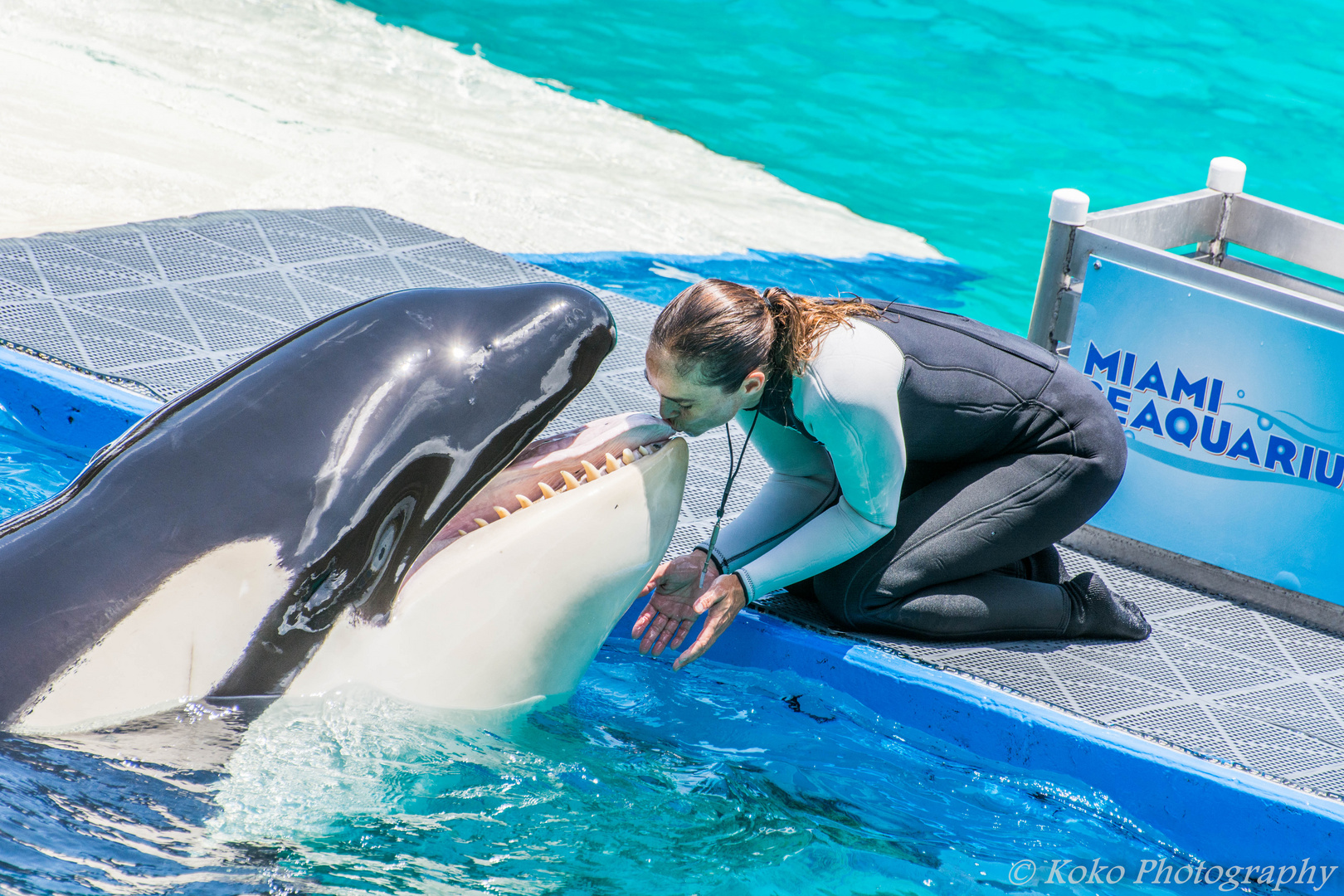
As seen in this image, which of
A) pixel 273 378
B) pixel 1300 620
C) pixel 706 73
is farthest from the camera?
pixel 706 73

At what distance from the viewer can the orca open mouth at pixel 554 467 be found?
2643 millimetres

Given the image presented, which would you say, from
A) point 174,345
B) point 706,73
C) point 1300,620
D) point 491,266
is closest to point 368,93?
point 706,73

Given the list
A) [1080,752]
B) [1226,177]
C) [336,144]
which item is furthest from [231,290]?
[1226,177]

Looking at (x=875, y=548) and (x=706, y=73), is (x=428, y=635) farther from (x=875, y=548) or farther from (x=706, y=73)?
(x=706, y=73)

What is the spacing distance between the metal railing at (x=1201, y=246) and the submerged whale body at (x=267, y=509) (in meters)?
2.14

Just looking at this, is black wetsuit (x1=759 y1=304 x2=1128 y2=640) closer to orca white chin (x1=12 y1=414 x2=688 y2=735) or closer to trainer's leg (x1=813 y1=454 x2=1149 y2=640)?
trainer's leg (x1=813 y1=454 x2=1149 y2=640)

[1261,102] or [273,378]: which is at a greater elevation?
[1261,102]

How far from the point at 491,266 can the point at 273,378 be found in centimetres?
344

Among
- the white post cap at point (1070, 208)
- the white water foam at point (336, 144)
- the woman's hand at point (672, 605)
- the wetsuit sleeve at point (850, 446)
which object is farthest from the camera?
the white water foam at point (336, 144)

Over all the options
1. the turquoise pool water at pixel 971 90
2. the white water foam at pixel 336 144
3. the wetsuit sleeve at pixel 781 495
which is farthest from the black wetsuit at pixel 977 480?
the turquoise pool water at pixel 971 90

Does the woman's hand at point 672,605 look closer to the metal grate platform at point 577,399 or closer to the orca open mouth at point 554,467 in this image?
the metal grate platform at point 577,399

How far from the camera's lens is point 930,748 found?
140 inches

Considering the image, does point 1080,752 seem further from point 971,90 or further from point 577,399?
point 971,90

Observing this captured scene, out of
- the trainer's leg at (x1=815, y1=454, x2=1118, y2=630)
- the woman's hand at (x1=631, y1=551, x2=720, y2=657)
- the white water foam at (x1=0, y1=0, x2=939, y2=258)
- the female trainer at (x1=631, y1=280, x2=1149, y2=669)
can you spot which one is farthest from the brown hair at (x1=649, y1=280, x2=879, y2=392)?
the white water foam at (x1=0, y1=0, x2=939, y2=258)
